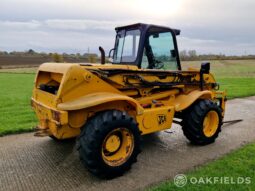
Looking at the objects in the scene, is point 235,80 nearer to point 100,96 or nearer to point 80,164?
point 80,164

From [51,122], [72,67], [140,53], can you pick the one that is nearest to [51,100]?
[51,122]

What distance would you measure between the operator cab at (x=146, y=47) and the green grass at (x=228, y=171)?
6.54 feet

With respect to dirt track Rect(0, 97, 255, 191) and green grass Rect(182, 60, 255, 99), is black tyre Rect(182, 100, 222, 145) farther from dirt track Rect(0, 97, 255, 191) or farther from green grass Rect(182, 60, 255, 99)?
green grass Rect(182, 60, 255, 99)

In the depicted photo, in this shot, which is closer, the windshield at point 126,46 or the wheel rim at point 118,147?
the wheel rim at point 118,147

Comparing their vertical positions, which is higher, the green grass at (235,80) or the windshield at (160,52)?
the windshield at (160,52)

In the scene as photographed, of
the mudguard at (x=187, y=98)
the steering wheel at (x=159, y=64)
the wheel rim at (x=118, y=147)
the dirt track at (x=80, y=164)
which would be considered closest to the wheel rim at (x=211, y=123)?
the dirt track at (x=80, y=164)

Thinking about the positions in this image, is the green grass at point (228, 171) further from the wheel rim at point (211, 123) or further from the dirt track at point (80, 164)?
the wheel rim at point (211, 123)

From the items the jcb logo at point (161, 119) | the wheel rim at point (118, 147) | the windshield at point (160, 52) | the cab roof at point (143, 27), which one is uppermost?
the cab roof at point (143, 27)

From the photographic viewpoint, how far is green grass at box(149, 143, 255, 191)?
3.99 m

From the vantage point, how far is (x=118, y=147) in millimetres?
4629

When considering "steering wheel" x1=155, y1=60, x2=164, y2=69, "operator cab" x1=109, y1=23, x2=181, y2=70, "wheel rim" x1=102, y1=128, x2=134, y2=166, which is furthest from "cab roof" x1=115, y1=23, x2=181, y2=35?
"wheel rim" x1=102, y1=128, x2=134, y2=166

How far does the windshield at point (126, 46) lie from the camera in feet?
18.2

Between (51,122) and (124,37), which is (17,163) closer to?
(51,122)

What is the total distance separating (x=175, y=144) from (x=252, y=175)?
188cm
